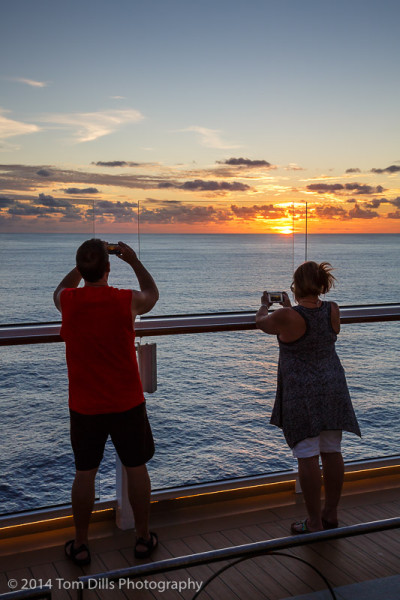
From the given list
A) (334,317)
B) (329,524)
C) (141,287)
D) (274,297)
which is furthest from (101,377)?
(329,524)

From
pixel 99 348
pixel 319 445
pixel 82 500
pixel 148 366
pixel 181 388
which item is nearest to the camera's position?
pixel 99 348

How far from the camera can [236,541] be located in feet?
8.77

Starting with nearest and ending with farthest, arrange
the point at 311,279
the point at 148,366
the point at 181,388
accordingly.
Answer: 1. the point at 311,279
2. the point at 148,366
3. the point at 181,388

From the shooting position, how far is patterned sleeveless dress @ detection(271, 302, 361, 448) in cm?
261

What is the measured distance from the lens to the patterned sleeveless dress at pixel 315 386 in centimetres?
261

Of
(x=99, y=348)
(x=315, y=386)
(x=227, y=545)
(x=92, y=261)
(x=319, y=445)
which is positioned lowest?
(x=227, y=545)

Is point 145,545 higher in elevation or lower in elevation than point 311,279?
lower

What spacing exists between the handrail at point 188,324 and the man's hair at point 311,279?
1.26ft

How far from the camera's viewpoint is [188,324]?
2820 mm

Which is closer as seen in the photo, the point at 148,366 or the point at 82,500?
the point at 82,500

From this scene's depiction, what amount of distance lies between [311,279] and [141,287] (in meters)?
0.71

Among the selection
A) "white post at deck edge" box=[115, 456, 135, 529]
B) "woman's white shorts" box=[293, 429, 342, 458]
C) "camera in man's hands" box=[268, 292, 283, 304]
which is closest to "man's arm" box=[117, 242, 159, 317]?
"camera in man's hands" box=[268, 292, 283, 304]

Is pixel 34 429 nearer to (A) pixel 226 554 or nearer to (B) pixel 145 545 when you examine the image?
(B) pixel 145 545

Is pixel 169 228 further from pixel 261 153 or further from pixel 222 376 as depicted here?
pixel 261 153
